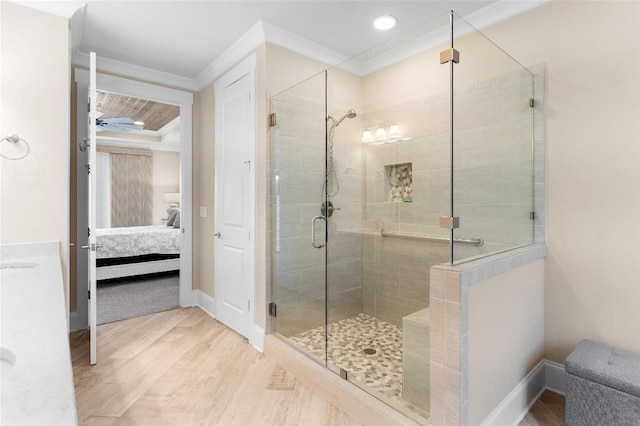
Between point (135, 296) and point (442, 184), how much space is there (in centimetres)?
386

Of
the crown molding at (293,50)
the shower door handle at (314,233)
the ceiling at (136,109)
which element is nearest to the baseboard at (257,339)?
the shower door handle at (314,233)

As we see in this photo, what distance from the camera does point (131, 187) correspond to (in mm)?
7402

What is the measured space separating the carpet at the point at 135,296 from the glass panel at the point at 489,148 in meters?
3.35

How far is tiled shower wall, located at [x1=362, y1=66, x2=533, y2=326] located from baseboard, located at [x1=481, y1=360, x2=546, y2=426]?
2.27 ft

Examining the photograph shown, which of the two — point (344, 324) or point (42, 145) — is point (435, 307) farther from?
point (42, 145)

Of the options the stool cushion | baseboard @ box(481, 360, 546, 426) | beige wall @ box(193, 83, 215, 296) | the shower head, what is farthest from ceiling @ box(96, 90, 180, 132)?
the stool cushion

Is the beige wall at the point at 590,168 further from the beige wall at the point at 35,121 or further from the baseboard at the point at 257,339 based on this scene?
the beige wall at the point at 35,121

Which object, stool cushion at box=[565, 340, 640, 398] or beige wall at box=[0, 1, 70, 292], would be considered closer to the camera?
stool cushion at box=[565, 340, 640, 398]

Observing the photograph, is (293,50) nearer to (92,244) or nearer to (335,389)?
(92,244)

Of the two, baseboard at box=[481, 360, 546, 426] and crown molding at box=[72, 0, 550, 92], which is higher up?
crown molding at box=[72, 0, 550, 92]

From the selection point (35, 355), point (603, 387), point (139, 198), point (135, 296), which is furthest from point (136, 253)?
point (603, 387)

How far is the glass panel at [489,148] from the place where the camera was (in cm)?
174

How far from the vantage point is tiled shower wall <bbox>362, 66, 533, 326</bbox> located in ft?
5.99

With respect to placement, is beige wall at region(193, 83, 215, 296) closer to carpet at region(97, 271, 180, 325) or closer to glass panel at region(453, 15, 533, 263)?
carpet at region(97, 271, 180, 325)
